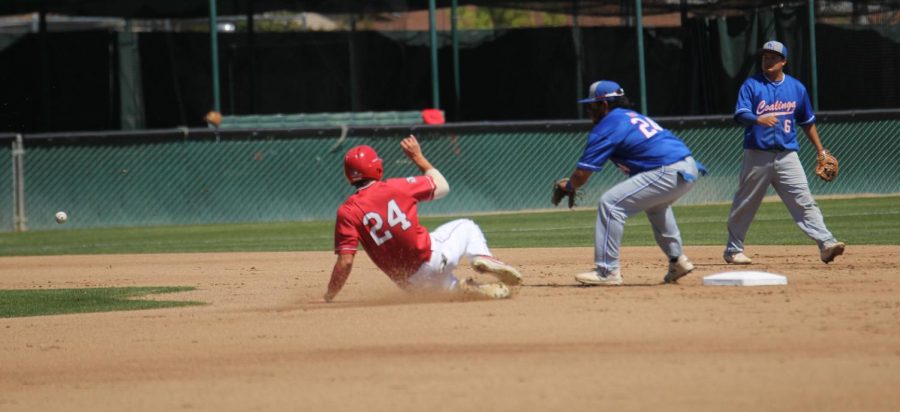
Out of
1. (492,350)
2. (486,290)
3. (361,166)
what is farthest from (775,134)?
(492,350)

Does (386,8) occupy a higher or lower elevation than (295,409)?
higher

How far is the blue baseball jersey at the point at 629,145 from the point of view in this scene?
920cm

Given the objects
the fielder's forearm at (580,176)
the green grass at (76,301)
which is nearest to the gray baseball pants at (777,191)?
the fielder's forearm at (580,176)

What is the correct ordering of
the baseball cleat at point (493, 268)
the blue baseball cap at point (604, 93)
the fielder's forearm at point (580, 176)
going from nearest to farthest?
1. the baseball cleat at point (493, 268)
2. the fielder's forearm at point (580, 176)
3. the blue baseball cap at point (604, 93)

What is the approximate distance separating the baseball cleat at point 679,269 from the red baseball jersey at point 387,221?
195cm

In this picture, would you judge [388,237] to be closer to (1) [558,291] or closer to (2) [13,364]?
(1) [558,291]

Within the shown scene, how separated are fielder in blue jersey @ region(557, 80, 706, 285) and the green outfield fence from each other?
11885 millimetres

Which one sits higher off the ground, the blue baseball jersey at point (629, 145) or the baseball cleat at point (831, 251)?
the blue baseball jersey at point (629, 145)

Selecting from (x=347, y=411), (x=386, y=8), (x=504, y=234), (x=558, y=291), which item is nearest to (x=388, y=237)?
(x=558, y=291)

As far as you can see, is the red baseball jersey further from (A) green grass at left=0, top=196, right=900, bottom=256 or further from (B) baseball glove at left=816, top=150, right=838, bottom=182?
(A) green grass at left=0, top=196, right=900, bottom=256

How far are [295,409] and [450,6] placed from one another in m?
19.8

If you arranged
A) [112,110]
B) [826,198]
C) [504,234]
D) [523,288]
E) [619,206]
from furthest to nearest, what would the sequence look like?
[112,110]
[826,198]
[504,234]
[523,288]
[619,206]

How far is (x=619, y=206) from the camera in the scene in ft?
30.8

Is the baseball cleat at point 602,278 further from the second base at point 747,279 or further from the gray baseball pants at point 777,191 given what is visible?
the gray baseball pants at point 777,191
